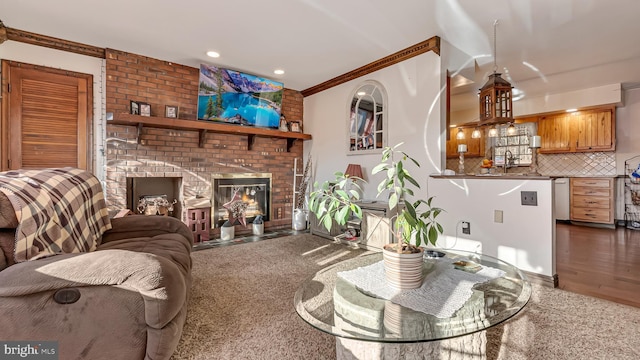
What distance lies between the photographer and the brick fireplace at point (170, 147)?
343cm

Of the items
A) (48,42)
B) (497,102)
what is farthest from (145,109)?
(497,102)

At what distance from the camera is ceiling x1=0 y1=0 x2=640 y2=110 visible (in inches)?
99.1

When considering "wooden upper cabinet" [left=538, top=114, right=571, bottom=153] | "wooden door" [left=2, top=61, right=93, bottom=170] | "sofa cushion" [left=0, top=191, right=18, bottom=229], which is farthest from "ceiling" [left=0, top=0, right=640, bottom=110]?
"sofa cushion" [left=0, top=191, right=18, bottom=229]

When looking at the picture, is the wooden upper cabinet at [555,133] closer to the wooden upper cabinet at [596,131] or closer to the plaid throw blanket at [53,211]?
the wooden upper cabinet at [596,131]

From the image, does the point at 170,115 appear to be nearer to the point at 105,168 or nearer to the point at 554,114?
the point at 105,168

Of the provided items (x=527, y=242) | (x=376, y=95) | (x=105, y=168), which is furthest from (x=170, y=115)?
(x=527, y=242)

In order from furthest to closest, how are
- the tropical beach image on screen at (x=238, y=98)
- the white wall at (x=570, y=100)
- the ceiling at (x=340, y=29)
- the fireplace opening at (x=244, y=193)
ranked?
the white wall at (x=570, y=100) < the fireplace opening at (x=244, y=193) < the tropical beach image on screen at (x=238, y=98) < the ceiling at (x=340, y=29)

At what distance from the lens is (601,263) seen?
290 cm

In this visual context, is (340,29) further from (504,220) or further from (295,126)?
(504,220)

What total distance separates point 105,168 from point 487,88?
422 centimetres

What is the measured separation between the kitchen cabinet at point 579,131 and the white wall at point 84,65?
7.20m

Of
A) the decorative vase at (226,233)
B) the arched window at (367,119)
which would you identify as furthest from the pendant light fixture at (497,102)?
the decorative vase at (226,233)

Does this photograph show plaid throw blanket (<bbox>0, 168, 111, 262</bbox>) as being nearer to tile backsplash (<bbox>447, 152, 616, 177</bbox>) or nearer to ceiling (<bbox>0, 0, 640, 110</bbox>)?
ceiling (<bbox>0, 0, 640, 110</bbox>)

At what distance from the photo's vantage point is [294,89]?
196 inches
